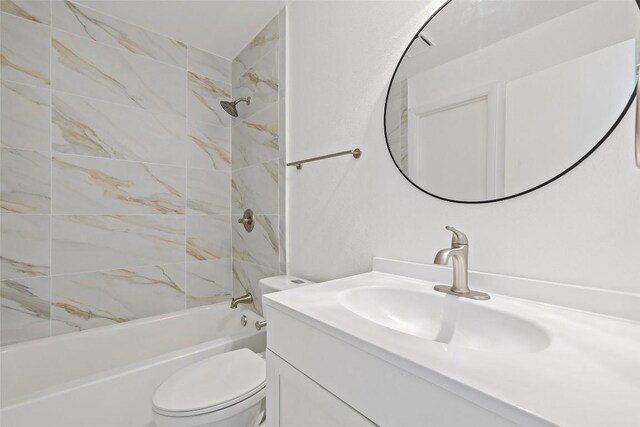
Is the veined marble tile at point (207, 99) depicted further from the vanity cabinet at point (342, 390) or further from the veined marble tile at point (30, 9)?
the vanity cabinet at point (342, 390)

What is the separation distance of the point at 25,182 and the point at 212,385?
143 cm

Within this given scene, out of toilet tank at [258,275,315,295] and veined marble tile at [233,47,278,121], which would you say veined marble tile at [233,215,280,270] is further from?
veined marble tile at [233,47,278,121]

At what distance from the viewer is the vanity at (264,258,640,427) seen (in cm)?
34

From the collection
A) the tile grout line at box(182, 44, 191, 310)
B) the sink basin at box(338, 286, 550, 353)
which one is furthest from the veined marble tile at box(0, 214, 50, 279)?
the sink basin at box(338, 286, 550, 353)

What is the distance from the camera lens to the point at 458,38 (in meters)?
0.89

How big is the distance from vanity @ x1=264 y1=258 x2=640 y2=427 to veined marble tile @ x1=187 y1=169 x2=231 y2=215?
4.80 feet

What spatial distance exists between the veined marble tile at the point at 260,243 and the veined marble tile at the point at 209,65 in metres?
1.10

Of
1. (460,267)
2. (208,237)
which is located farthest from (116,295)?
(460,267)

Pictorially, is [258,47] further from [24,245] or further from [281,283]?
[24,245]

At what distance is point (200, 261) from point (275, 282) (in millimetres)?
860

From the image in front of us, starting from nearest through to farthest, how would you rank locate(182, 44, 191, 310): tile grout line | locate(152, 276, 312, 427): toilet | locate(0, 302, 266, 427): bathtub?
1. locate(152, 276, 312, 427): toilet
2. locate(0, 302, 266, 427): bathtub
3. locate(182, 44, 191, 310): tile grout line

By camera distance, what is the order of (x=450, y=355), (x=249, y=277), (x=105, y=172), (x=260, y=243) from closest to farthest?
(x=450, y=355) < (x=105, y=172) < (x=260, y=243) < (x=249, y=277)

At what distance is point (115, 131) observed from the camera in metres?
1.69

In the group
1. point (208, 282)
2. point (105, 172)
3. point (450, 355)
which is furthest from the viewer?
point (208, 282)
